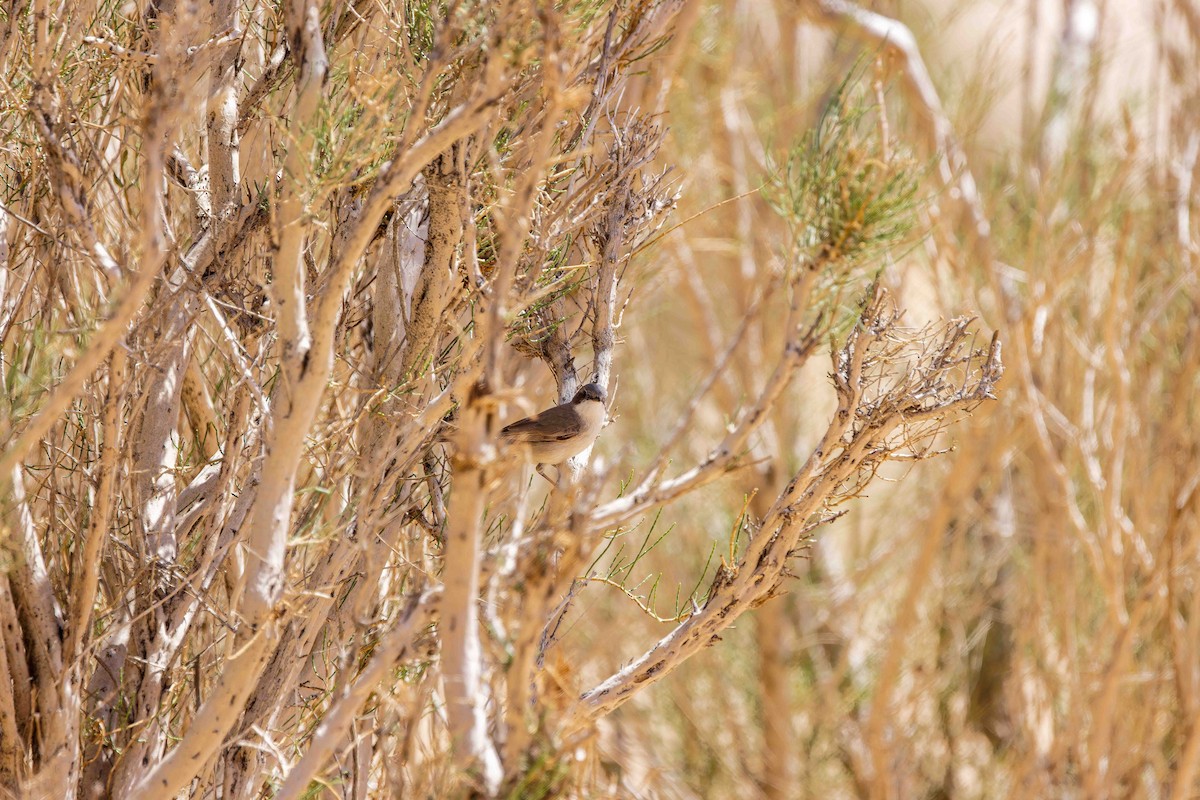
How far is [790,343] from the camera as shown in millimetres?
1366

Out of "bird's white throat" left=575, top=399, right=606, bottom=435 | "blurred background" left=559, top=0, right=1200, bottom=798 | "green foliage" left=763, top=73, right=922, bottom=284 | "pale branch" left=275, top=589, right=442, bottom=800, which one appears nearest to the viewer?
"pale branch" left=275, top=589, right=442, bottom=800

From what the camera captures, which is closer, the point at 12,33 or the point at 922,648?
the point at 12,33

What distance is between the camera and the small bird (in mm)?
1888

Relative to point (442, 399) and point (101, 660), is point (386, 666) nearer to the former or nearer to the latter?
point (442, 399)

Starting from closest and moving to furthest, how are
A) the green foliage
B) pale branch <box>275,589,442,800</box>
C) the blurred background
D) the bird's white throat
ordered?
pale branch <box>275,589,442,800</box> < the green foliage < the bird's white throat < the blurred background

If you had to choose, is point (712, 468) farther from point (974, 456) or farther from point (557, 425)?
point (974, 456)

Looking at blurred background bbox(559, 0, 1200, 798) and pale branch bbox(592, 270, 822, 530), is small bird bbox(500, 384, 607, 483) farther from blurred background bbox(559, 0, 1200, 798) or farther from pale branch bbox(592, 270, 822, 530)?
blurred background bbox(559, 0, 1200, 798)

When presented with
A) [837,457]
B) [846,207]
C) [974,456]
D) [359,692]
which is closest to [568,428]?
[837,457]

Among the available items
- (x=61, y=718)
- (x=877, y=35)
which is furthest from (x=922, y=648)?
(x=61, y=718)

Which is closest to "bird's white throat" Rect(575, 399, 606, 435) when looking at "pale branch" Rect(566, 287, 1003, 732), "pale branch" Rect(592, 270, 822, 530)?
"pale branch" Rect(566, 287, 1003, 732)

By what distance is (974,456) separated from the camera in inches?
171

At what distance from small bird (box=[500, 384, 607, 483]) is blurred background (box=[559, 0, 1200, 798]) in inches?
41.4

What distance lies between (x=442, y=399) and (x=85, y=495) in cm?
64

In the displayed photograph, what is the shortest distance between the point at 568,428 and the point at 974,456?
2866 millimetres
